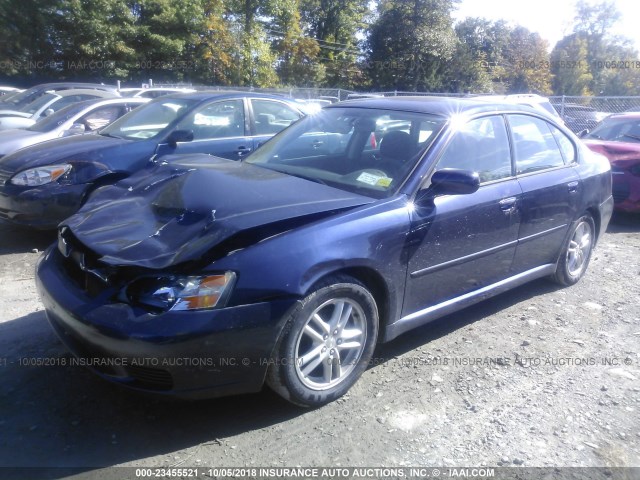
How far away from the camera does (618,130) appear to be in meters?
8.62

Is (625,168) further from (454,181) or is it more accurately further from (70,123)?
(70,123)

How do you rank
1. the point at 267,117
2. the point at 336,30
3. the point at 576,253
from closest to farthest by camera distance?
the point at 576,253 < the point at 267,117 < the point at 336,30

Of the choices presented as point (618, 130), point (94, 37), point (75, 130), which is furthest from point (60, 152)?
point (94, 37)

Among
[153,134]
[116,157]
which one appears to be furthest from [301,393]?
[153,134]

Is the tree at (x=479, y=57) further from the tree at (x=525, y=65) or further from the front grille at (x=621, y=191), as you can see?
the front grille at (x=621, y=191)

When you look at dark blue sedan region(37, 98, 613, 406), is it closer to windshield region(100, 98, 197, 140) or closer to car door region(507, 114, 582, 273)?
car door region(507, 114, 582, 273)

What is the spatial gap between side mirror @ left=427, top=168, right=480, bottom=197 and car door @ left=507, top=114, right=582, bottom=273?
2.97 feet

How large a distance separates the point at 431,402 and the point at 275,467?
1047 millimetres

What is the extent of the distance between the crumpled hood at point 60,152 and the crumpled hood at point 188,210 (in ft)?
6.58

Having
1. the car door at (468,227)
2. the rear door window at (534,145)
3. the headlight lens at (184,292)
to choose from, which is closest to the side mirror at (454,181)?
the car door at (468,227)

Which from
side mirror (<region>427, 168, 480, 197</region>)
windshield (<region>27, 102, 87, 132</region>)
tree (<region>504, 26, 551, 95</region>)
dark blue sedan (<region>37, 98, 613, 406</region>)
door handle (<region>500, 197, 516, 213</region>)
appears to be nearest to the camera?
dark blue sedan (<region>37, 98, 613, 406</region>)

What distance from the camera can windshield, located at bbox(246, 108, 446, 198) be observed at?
3.53 m

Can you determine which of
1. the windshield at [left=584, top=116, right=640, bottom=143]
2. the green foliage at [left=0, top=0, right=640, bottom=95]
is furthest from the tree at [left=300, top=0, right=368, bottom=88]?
the windshield at [left=584, top=116, right=640, bottom=143]

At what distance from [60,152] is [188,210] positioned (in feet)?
10.5
